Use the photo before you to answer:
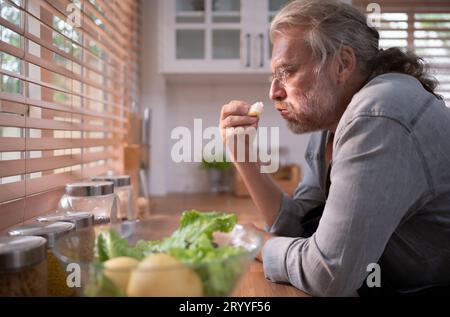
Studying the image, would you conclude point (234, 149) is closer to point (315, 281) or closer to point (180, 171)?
point (315, 281)

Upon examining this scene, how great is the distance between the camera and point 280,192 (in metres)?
1.12

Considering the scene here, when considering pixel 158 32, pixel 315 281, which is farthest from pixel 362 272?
pixel 158 32

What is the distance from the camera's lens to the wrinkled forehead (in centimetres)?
88

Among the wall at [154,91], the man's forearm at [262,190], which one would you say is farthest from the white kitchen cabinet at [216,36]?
the man's forearm at [262,190]

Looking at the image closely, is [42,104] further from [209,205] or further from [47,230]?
[209,205]

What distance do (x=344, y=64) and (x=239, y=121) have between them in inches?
11.0

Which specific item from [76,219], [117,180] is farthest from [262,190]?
[76,219]

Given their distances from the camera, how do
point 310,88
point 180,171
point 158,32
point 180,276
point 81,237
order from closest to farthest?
point 180,276 < point 81,237 < point 310,88 < point 158,32 < point 180,171

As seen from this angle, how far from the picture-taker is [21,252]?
1.53 ft

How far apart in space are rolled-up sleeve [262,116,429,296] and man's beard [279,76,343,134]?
27 centimetres

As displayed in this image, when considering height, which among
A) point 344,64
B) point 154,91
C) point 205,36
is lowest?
point 344,64

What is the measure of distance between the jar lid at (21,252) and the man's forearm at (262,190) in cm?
63

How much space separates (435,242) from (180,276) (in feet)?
1.81

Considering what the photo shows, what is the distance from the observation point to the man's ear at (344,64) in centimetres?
90
